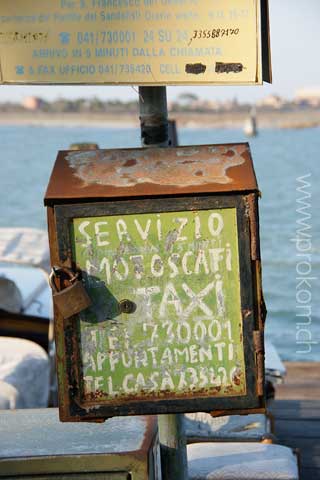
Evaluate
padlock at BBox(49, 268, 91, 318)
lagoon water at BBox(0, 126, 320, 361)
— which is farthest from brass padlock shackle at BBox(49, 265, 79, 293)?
lagoon water at BBox(0, 126, 320, 361)

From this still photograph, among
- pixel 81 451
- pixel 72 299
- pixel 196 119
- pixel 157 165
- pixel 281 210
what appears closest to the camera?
pixel 72 299

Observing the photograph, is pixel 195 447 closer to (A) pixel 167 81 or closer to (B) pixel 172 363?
(B) pixel 172 363

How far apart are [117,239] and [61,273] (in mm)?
186

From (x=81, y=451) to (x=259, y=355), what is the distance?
2.18 ft

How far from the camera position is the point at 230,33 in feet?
8.87


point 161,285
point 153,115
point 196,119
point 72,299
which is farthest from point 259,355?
point 196,119

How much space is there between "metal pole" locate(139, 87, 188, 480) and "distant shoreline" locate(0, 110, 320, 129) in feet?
309

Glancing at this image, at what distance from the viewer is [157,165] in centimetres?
269

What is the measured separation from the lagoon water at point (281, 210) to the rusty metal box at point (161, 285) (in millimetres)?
3667

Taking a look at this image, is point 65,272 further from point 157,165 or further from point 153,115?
point 153,115

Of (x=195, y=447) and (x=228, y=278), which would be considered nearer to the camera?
(x=228, y=278)

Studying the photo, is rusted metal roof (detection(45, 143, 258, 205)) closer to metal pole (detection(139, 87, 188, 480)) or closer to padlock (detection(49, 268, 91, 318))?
metal pole (detection(139, 87, 188, 480))

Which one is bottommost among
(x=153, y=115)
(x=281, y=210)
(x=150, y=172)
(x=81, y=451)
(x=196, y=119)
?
(x=196, y=119)

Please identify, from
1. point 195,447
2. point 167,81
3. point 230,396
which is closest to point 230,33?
point 167,81
